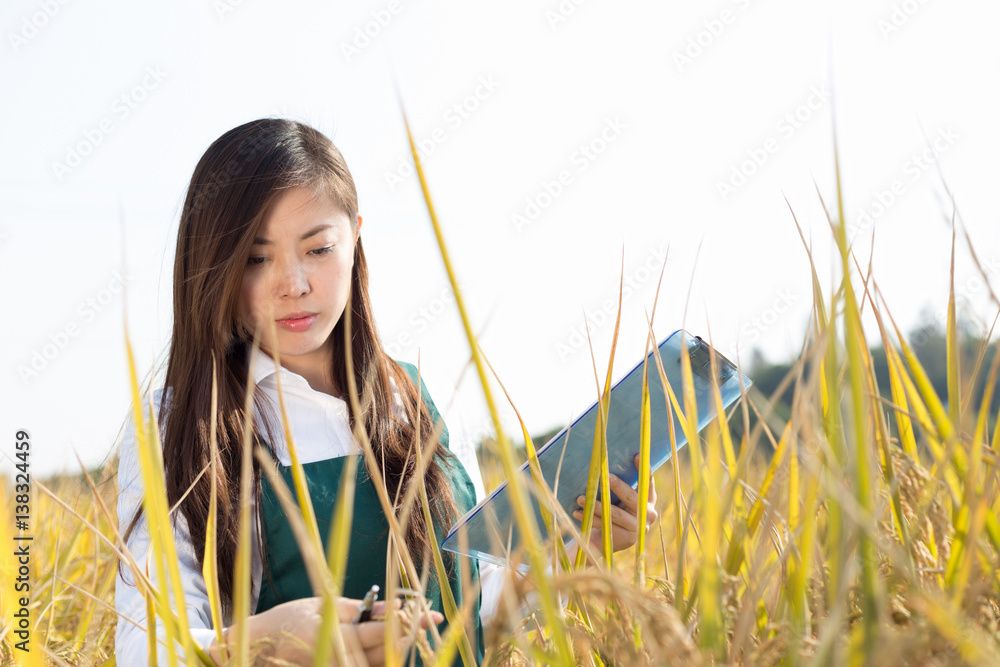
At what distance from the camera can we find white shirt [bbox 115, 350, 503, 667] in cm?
90

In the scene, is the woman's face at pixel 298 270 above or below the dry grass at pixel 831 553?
above

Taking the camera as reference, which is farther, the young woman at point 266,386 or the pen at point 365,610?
the young woman at point 266,386

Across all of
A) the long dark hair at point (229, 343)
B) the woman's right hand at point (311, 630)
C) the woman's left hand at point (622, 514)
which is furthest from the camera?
the long dark hair at point (229, 343)

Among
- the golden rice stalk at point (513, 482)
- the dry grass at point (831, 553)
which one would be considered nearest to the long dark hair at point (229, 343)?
the dry grass at point (831, 553)

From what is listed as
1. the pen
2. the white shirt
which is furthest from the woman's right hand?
the white shirt

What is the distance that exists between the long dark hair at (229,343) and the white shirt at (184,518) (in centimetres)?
4

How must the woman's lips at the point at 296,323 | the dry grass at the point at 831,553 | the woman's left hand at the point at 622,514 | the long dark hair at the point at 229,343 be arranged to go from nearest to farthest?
the dry grass at the point at 831,553, the woman's left hand at the point at 622,514, the long dark hair at the point at 229,343, the woman's lips at the point at 296,323

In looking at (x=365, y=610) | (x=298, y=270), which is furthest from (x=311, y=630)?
(x=298, y=270)

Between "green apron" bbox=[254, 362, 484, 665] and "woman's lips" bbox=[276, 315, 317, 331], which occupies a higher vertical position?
"woman's lips" bbox=[276, 315, 317, 331]

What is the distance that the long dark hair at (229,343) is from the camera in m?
1.17

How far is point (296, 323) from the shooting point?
128cm

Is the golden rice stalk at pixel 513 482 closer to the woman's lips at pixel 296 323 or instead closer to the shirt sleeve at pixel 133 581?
A: the shirt sleeve at pixel 133 581

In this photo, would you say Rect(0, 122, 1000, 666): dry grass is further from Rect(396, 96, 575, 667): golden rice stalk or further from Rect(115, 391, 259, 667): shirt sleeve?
Rect(115, 391, 259, 667): shirt sleeve

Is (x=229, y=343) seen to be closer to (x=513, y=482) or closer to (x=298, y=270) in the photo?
(x=298, y=270)
